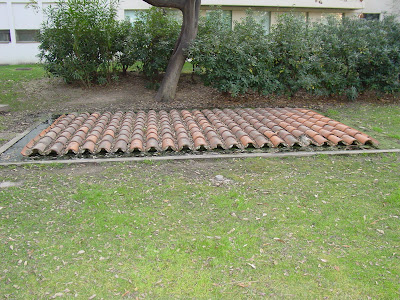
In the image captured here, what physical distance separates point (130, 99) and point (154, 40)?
1955mm

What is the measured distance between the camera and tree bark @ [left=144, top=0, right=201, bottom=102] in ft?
34.0

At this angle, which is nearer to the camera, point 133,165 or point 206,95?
point 133,165

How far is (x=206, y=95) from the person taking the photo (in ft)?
37.3

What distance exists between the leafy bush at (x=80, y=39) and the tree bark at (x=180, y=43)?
194 centimetres

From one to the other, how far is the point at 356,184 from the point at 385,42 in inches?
289

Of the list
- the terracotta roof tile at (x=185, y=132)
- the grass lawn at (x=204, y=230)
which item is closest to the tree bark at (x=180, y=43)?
the terracotta roof tile at (x=185, y=132)

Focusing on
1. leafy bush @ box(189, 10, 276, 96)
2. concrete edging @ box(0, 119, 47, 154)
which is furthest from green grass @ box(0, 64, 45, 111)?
leafy bush @ box(189, 10, 276, 96)

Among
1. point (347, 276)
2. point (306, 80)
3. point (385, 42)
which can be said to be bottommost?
point (347, 276)

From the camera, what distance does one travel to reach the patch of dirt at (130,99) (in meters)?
10.1

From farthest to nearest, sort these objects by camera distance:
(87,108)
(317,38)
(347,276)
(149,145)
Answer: (317,38), (87,108), (149,145), (347,276)

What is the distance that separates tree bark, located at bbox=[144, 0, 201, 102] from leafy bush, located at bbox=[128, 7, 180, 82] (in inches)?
21.3

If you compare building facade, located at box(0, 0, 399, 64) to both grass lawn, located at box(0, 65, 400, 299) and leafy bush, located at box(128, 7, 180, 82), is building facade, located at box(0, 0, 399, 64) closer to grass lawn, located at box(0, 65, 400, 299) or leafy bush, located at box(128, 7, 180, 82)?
leafy bush, located at box(128, 7, 180, 82)

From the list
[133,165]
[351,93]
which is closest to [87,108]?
[133,165]

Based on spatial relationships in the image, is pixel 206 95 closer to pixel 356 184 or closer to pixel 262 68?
pixel 262 68
